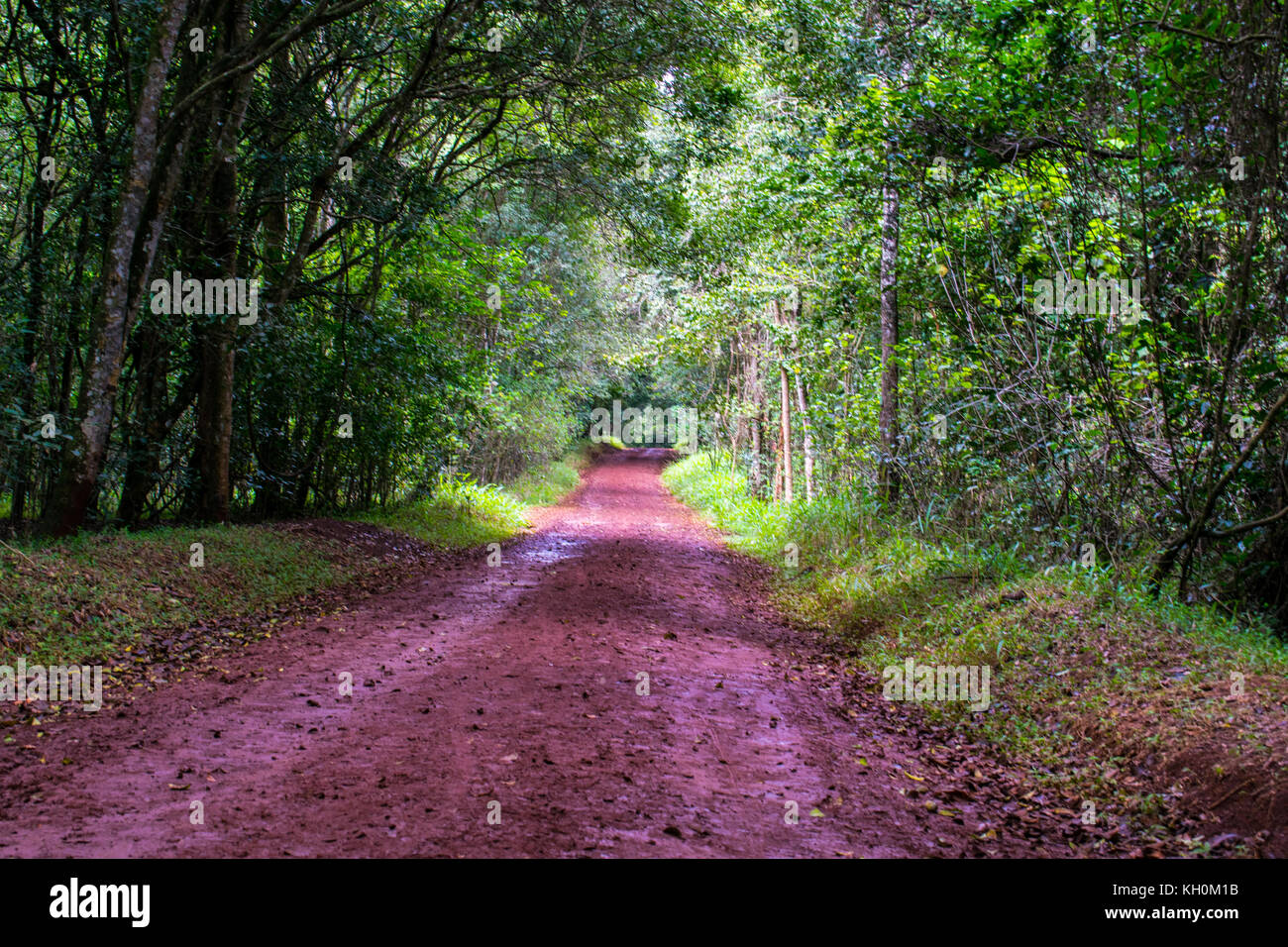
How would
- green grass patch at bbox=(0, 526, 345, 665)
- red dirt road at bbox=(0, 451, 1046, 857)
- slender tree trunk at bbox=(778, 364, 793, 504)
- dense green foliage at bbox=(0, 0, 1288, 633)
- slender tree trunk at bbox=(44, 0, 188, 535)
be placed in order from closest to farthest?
red dirt road at bbox=(0, 451, 1046, 857)
green grass patch at bbox=(0, 526, 345, 665)
dense green foliage at bbox=(0, 0, 1288, 633)
slender tree trunk at bbox=(44, 0, 188, 535)
slender tree trunk at bbox=(778, 364, 793, 504)

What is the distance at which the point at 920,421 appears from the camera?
10.2 meters

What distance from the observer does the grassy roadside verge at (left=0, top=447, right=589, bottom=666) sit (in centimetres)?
614

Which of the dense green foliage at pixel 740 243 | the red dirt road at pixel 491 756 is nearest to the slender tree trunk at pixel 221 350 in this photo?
the dense green foliage at pixel 740 243

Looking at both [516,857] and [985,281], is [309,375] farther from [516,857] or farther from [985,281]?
[516,857]

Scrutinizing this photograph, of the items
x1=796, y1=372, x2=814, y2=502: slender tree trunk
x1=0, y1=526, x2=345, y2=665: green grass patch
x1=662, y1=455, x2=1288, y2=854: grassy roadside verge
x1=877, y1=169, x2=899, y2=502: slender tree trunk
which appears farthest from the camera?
x1=796, y1=372, x2=814, y2=502: slender tree trunk

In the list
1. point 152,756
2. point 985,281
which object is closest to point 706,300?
point 985,281

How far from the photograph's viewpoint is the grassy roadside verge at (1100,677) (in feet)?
13.4

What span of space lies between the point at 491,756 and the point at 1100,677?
12.8ft

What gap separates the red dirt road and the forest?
1.92 ft

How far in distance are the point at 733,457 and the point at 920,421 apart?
13892 mm

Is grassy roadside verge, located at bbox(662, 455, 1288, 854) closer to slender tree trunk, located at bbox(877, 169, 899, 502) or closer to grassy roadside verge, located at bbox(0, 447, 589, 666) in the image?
slender tree trunk, located at bbox(877, 169, 899, 502)

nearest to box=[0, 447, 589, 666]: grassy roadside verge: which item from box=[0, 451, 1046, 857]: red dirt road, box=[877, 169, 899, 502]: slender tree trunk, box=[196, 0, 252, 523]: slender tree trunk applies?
box=[196, 0, 252, 523]: slender tree trunk

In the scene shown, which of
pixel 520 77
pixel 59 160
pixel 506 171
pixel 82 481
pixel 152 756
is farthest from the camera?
pixel 506 171

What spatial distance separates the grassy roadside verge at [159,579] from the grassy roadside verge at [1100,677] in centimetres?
562
